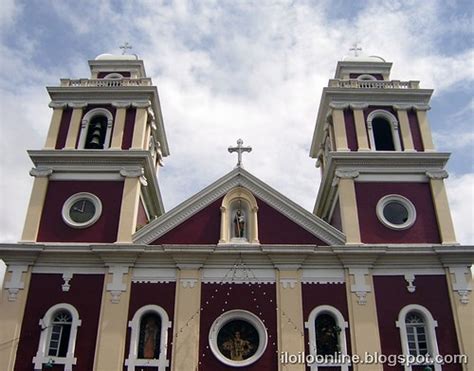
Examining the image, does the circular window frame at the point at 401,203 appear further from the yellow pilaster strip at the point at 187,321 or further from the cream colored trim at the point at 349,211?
the yellow pilaster strip at the point at 187,321

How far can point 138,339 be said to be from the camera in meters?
18.1

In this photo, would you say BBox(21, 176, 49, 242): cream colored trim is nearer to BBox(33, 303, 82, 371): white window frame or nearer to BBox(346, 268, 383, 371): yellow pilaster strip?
BBox(33, 303, 82, 371): white window frame

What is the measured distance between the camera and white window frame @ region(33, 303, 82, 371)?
17531 millimetres

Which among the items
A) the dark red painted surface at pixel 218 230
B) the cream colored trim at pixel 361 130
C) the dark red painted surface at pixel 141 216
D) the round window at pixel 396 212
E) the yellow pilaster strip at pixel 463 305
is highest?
the cream colored trim at pixel 361 130

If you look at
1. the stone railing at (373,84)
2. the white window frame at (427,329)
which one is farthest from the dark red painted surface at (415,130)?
the white window frame at (427,329)

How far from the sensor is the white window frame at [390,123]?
22.4 m

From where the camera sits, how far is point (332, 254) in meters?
19.3

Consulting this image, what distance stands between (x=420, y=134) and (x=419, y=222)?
167 inches

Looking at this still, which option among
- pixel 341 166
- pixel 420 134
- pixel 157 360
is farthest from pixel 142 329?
pixel 420 134

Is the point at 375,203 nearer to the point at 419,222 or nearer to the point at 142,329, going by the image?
the point at 419,222

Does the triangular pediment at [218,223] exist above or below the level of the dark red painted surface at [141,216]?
below

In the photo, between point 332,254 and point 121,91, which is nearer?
point 332,254

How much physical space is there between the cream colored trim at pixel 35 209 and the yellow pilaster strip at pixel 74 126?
187 cm

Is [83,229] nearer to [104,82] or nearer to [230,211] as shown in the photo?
[230,211]
